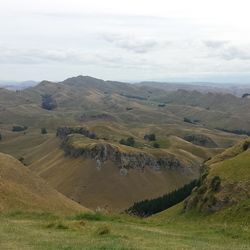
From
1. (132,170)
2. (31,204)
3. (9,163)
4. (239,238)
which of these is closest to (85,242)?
(239,238)

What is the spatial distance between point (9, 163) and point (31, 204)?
2242 cm

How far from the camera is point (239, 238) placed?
82.9 feet

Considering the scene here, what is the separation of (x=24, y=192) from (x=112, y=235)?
38.4 meters

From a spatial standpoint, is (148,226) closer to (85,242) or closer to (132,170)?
(85,242)

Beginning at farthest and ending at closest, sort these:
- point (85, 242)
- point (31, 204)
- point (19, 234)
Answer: point (31, 204) < point (19, 234) < point (85, 242)

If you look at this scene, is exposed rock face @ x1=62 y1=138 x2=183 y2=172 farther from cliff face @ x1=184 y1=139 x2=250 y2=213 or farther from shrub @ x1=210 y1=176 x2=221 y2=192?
shrub @ x1=210 y1=176 x2=221 y2=192

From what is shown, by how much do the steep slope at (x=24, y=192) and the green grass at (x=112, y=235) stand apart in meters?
17.3

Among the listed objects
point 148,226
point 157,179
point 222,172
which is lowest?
point 157,179

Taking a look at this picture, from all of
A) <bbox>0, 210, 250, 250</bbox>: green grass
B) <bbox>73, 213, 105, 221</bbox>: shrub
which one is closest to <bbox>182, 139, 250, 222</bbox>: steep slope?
<bbox>73, 213, 105, 221</bbox>: shrub

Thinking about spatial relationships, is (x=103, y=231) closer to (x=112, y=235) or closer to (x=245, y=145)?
(x=112, y=235)

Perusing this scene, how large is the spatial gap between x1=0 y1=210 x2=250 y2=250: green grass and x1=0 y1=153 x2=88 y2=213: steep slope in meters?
17.3

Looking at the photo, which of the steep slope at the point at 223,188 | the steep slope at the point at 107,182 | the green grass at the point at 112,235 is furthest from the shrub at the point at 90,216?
the steep slope at the point at 107,182

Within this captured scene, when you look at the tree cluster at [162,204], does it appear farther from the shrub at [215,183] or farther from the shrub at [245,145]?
the shrub at [215,183]

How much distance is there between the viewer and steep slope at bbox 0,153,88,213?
173ft
